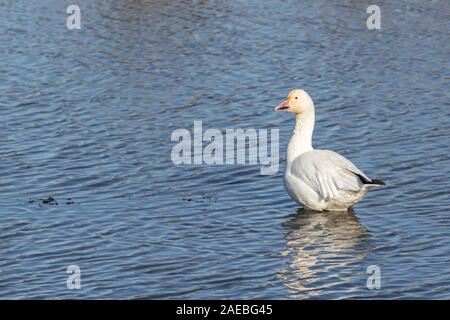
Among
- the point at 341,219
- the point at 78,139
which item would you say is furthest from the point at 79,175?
the point at 341,219

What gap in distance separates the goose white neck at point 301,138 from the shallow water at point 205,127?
74 centimetres

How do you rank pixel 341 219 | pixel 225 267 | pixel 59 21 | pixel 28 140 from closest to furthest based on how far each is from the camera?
1. pixel 225 267
2. pixel 341 219
3. pixel 28 140
4. pixel 59 21

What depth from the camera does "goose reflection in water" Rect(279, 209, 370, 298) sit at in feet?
40.9

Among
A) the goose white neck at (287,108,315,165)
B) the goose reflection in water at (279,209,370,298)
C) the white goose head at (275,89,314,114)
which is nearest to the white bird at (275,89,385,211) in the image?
the goose white neck at (287,108,315,165)

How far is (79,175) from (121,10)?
12.8 m

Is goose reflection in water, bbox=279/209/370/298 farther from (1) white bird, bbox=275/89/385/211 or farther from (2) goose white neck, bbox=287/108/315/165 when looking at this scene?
(2) goose white neck, bbox=287/108/315/165

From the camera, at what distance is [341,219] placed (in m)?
14.9

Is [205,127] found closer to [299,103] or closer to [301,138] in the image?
[299,103]

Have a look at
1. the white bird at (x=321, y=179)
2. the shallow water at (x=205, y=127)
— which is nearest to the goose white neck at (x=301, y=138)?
the white bird at (x=321, y=179)

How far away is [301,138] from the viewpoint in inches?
612

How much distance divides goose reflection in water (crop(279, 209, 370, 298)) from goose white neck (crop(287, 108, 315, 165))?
0.81m

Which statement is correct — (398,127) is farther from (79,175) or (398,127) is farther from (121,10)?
(121,10)

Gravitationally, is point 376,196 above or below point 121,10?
below

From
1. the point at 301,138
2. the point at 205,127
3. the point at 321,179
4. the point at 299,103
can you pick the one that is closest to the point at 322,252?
the point at 321,179
